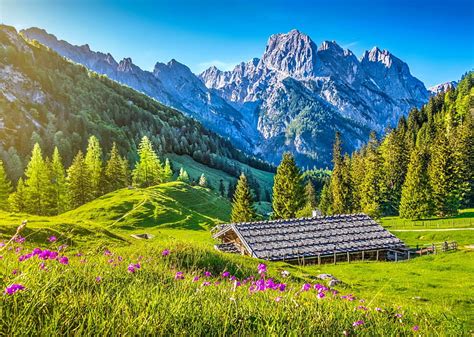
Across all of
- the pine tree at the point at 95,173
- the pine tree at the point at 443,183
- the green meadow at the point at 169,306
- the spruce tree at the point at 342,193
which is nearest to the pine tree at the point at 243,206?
the spruce tree at the point at 342,193

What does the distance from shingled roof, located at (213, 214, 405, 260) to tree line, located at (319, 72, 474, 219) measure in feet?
121

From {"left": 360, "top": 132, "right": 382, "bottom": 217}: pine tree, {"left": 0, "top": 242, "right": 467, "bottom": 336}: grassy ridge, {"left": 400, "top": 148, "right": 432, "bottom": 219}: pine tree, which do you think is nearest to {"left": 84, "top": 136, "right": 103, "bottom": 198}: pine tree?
{"left": 360, "top": 132, "right": 382, "bottom": 217}: pine tree

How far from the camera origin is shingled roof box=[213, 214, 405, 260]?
43375 millimetres

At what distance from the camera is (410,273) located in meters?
33.0

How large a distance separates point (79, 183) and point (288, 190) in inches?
1862

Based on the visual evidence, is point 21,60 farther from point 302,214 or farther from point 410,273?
point 410,273

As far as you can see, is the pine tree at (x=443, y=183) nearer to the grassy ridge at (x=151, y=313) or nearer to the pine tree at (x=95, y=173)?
the pine tree at (x=95, y=173)

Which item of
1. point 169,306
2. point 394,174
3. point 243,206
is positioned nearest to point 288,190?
point 243,206

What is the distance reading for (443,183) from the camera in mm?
81750

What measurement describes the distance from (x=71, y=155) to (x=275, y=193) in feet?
358

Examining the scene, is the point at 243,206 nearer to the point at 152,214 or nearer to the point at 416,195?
the point at 152,214

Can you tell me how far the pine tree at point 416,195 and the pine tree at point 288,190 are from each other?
80.5ft

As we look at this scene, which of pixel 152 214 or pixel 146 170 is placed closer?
pixel 152 214

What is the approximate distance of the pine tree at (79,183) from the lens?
82875 mm
